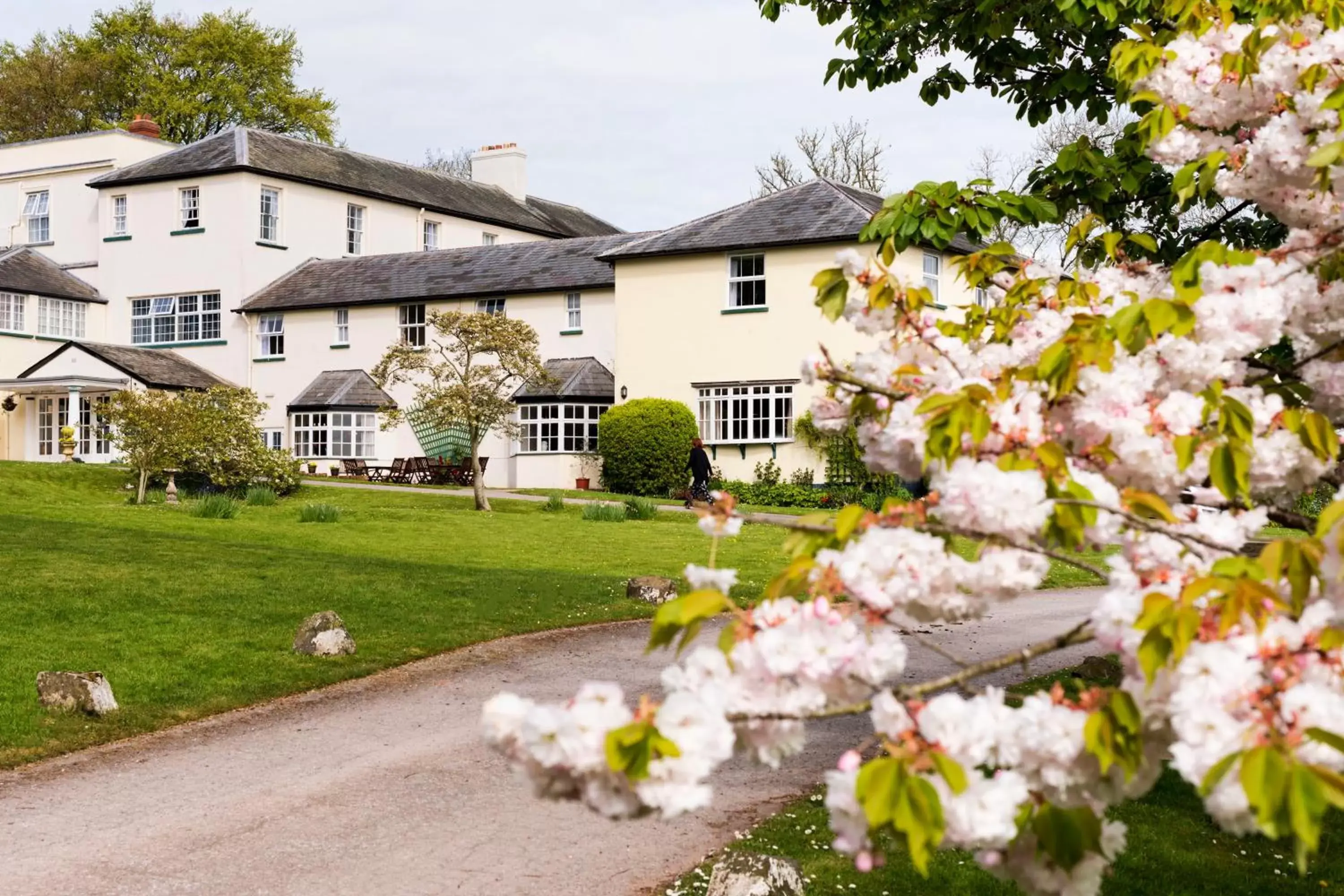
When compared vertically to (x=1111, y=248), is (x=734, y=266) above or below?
above

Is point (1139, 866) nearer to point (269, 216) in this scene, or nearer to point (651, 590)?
point (651, 590)

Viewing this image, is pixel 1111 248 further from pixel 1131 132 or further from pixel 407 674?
pixel 407 674

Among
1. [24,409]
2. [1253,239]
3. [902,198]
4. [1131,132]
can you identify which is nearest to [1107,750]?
[902,198]

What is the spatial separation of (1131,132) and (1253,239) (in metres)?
3.46

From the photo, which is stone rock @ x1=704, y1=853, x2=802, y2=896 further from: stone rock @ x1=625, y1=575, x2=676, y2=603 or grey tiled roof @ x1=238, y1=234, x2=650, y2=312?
grey tiled roof @ x1=238, y1=234, x2=650, y2=312

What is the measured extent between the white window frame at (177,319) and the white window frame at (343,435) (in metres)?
5.13

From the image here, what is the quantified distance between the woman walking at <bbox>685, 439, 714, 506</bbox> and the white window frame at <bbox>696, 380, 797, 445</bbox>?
3.81 m

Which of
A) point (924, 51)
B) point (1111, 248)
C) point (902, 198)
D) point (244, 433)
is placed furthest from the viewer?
point (244, 433)

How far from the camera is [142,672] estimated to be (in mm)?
11430

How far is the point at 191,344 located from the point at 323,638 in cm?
3207

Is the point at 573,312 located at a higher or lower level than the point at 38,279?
lower

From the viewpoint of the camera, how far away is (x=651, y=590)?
1627 cm

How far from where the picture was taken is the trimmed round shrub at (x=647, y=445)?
33.8 metres

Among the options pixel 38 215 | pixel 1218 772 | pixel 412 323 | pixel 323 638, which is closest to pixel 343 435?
pixel 412 323
